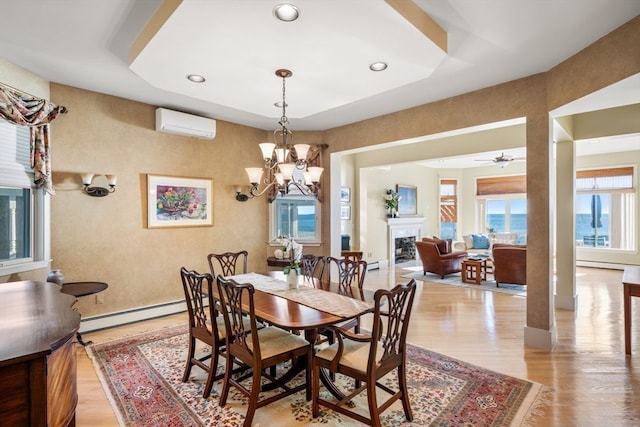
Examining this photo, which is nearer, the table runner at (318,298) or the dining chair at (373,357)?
the dining chair at (373,357)

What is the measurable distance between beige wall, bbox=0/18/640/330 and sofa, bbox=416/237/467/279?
10.7ft

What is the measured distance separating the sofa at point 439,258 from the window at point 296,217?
288cm

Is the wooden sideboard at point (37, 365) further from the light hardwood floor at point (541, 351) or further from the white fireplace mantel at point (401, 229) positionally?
the white fireplace mantel at point (401, 229)

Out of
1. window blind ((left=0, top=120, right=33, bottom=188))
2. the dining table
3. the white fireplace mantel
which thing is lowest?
the dining table

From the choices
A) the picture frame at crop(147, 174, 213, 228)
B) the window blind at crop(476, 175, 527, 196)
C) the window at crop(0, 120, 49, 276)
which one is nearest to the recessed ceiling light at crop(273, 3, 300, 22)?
the window at crop(0, 120, 49, 276)

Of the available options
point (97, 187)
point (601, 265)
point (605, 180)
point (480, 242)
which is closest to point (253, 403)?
point (97, 187)

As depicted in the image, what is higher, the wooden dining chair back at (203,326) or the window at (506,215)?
the window at (506,215)

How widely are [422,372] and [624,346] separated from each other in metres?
2.27

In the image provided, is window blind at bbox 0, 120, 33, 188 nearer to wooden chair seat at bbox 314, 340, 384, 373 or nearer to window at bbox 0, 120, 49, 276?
window at bbox 0, 120, 49, 276

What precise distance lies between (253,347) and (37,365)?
3.68 feet

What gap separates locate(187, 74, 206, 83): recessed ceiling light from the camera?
9.41 ft

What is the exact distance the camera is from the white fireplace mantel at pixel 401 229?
8719 millimetres

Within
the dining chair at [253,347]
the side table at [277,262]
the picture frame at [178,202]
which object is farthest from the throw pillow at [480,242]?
the dining chair at [253,347]

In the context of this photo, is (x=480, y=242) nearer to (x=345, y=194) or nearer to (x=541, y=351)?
(x=345, y=194)
